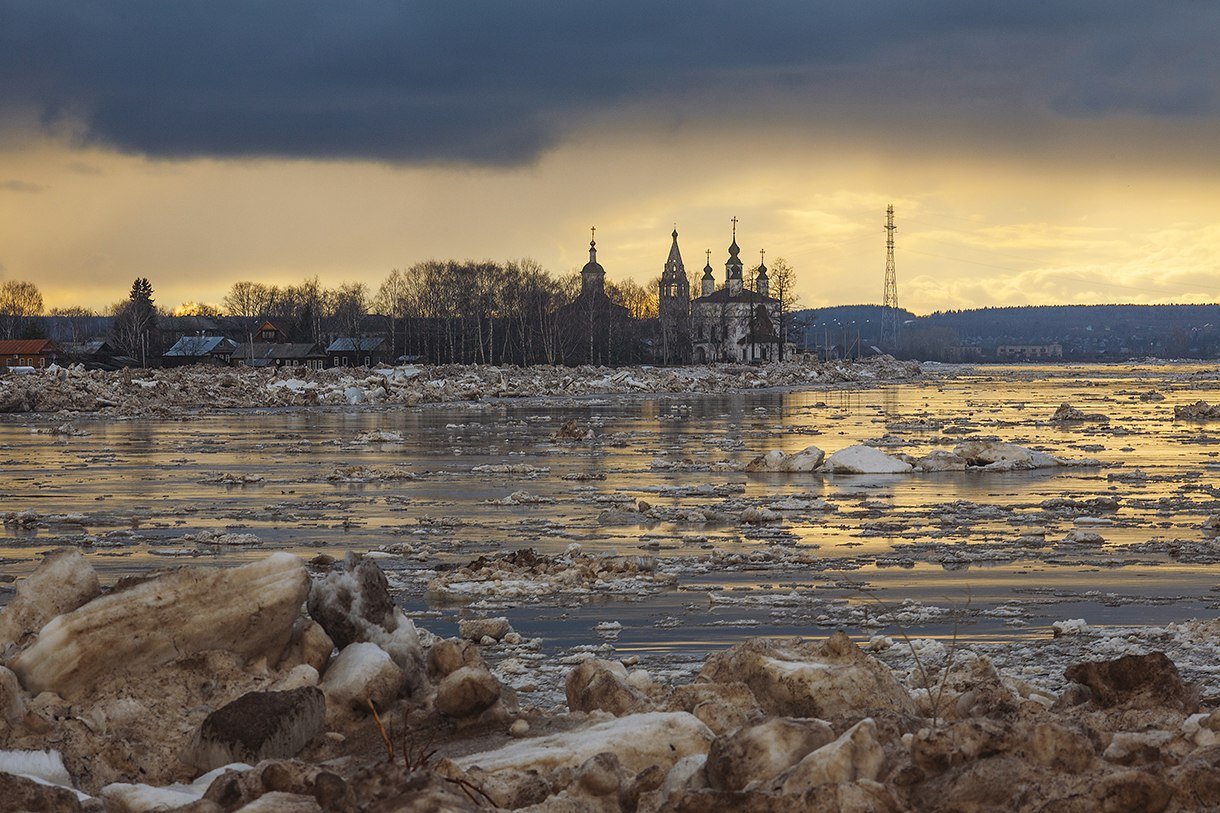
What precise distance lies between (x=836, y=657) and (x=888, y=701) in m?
0.61

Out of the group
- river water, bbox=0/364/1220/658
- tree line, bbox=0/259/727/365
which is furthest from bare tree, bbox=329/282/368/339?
river water, bbox=0/364/1220/658

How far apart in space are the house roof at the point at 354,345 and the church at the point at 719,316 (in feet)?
81.6

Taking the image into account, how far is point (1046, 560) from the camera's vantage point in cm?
1295

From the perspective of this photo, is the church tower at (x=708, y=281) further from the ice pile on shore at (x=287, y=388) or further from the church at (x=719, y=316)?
the ice pile on shore at (x=287, y=388)

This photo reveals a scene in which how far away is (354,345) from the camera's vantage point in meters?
Result: 120

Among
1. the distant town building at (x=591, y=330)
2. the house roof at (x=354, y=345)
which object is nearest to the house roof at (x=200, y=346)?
the house roof at (x=354, y=345)

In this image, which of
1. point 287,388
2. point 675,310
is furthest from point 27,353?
point 675,310

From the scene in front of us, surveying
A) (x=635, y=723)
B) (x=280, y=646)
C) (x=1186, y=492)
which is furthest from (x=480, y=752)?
(x=1186, y=492)

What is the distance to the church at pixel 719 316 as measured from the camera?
14112cm

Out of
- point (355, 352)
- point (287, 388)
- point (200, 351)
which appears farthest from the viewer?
point (200, 351)

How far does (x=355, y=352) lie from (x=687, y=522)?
10634 cm

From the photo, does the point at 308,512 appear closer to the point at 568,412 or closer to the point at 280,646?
the point at 280,646

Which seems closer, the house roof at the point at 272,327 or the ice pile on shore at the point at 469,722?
the ice pile on shore at the point at 469,722

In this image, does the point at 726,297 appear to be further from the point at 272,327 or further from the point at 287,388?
the point at 287,388
